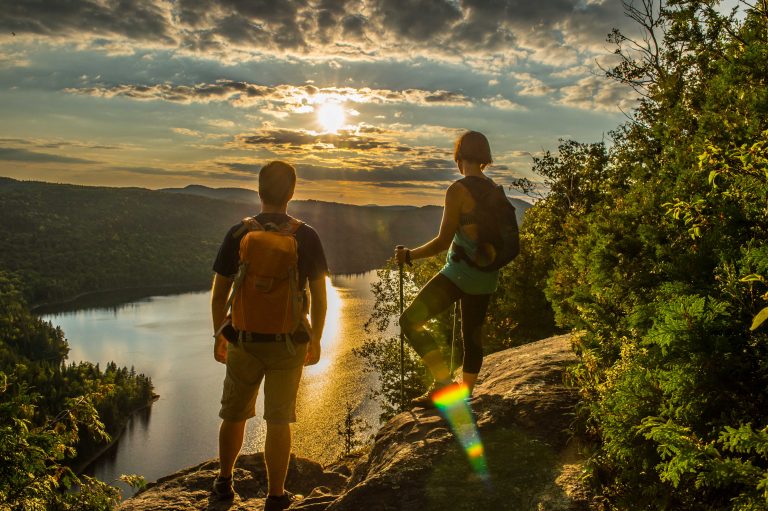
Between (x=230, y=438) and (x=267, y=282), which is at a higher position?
(x=267, y=282)

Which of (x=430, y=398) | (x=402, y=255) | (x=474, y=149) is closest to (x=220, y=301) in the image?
(x=402, y=255)

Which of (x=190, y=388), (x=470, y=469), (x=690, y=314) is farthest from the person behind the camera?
(x=190, y=388)

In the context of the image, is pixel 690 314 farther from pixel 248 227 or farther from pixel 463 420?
pixel 248 227

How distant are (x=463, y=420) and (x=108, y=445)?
92.1 m

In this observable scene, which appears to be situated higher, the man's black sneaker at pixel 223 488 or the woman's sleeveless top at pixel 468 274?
the woman's sleeveless top at pixel 468 274

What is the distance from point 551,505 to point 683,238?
6.46ft

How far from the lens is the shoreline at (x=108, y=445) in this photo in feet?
264

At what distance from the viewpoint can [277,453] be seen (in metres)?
4.61

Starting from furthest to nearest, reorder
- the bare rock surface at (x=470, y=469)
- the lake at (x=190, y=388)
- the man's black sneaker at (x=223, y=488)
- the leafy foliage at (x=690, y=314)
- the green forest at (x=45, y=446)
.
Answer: the lake at (x=190, y=388)
the green forest at (x=45, y=446)
the man's black sneaker at (x=223, y=488)
the bare rock surface at (x=470, y=469)
the leafy foliage at (x=690, y=314)

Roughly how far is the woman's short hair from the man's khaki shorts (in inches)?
82.5

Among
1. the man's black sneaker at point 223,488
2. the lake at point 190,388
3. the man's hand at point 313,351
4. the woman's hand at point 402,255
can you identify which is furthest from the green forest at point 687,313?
the lake at point 190,388

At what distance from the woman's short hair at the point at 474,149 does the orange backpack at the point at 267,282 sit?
1.62m

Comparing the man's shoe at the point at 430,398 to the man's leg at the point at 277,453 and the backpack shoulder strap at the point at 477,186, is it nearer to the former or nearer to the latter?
the man's leg at the point at 277,453

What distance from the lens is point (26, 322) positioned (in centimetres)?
13188
